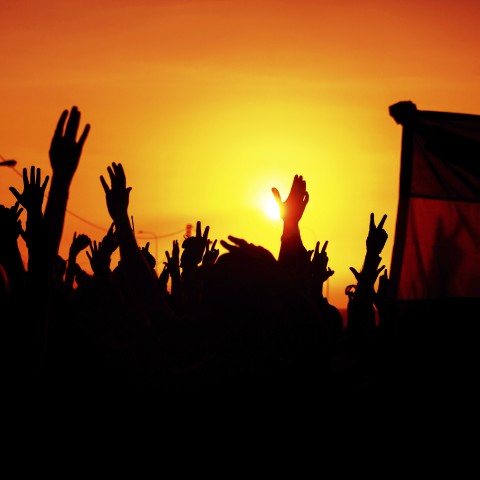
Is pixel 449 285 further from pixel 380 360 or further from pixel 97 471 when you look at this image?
pixel 97 471

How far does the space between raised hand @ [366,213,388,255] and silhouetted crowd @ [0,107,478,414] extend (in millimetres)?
1611

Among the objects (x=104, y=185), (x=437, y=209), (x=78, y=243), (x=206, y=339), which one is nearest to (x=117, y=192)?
(x=104, y=185)

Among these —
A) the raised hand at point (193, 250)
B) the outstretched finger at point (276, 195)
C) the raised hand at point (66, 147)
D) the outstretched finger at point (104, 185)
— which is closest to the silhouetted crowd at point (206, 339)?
the raised hand at point (66, 147)

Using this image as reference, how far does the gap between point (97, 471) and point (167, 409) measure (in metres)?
0.47

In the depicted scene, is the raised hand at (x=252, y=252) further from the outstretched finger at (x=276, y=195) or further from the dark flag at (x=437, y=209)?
the outstretched finger at (x=276, y=195)

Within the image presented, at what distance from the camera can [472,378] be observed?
4.01 m

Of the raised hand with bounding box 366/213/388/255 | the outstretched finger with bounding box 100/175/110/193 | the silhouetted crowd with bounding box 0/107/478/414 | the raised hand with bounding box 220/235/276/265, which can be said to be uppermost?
the outstretched finger with bounding box 100/175/110/193

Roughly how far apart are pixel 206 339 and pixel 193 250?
397 centimetres

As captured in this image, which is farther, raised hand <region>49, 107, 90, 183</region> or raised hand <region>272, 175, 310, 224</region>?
raised hand <region>272, 175, 310, 224</region>

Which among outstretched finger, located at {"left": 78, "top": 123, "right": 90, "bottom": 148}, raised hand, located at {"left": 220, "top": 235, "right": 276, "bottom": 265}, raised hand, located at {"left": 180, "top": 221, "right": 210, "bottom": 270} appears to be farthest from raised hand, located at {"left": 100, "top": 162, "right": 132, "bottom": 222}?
raised hand, located at {"left": 180, "top": 221, "right": 210, "bottom": 270}

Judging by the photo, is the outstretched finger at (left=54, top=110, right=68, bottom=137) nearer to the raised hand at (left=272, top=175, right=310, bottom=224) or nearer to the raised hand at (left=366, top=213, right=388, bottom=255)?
the raised hand at (left=272, top=175, right=310, bottom=224)

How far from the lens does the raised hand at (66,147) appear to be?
144 inches

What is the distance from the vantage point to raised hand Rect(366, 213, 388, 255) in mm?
7078

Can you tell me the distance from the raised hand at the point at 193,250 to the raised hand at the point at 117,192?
250cm
